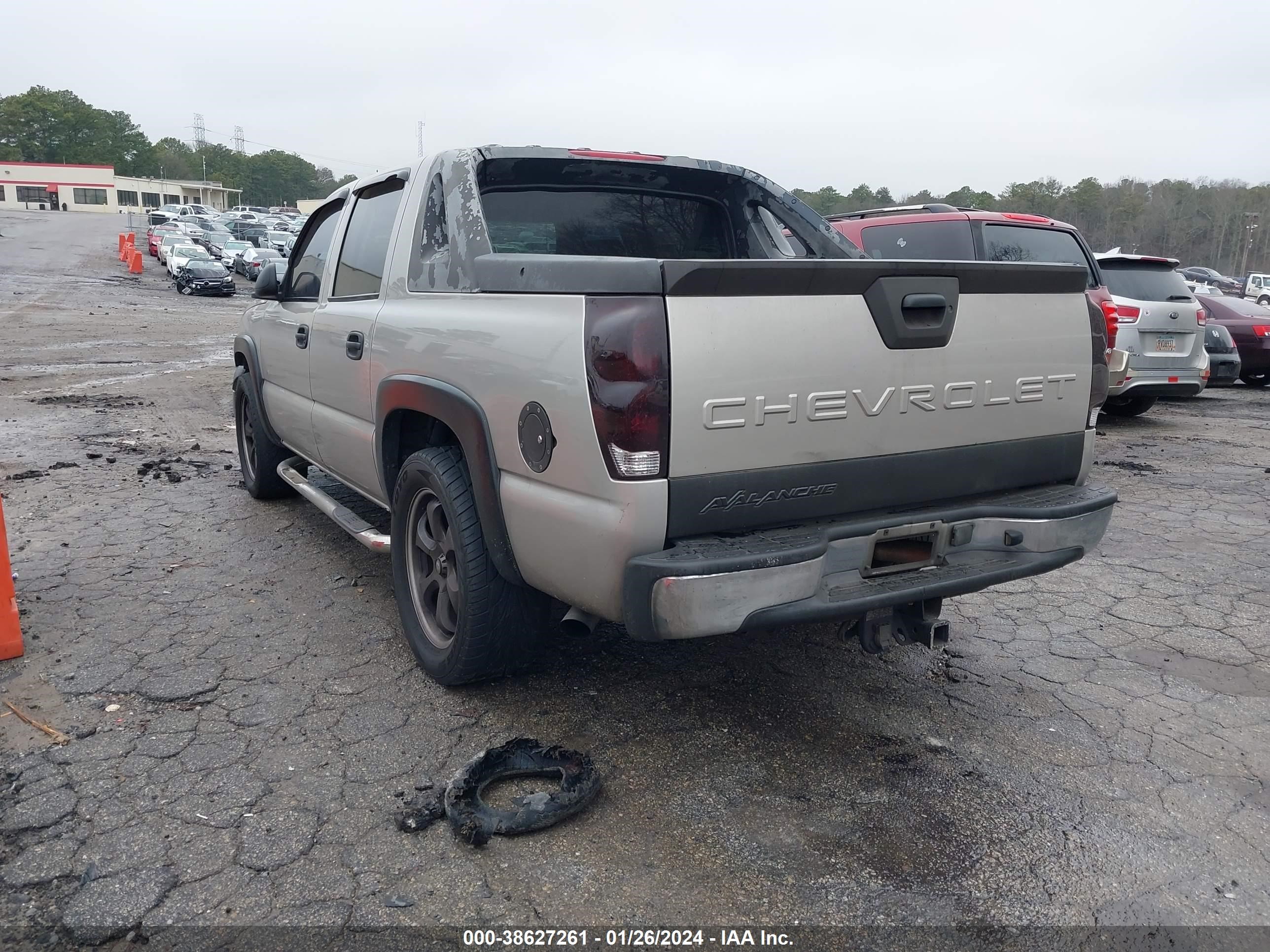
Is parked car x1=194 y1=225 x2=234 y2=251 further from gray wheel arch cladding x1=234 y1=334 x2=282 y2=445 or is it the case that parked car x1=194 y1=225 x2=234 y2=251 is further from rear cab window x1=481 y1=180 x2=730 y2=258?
rear cab window x1=481 y1=180 x2=730 y2=258

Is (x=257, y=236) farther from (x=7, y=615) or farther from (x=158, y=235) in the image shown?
(x=7, y=615)

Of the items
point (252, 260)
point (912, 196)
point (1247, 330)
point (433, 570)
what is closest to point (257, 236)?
point (252, 260)

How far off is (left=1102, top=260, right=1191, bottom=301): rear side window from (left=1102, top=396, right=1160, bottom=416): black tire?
1.08 m

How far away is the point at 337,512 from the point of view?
4.50 m

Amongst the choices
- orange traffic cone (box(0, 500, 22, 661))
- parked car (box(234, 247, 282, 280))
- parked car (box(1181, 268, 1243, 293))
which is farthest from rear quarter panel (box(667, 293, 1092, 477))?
parked car (box(1181, 268, 1243, 293))

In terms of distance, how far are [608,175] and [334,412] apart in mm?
1682

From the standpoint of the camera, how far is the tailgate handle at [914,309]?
2822mm

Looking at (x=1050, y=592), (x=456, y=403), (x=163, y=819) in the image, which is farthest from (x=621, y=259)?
(x=1050, y=592)

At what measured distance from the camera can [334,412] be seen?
444 centimetres

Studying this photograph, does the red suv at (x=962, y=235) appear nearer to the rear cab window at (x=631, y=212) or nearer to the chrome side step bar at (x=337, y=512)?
the rear cab window at (x=631, y=212)

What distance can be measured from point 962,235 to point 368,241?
182 inches

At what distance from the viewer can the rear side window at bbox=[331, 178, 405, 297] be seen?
409cm

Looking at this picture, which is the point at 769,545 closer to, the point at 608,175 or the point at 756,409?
the point at 756,409

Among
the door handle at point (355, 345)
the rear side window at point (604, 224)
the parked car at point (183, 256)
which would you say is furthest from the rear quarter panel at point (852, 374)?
the parked car at point (183, 256)
